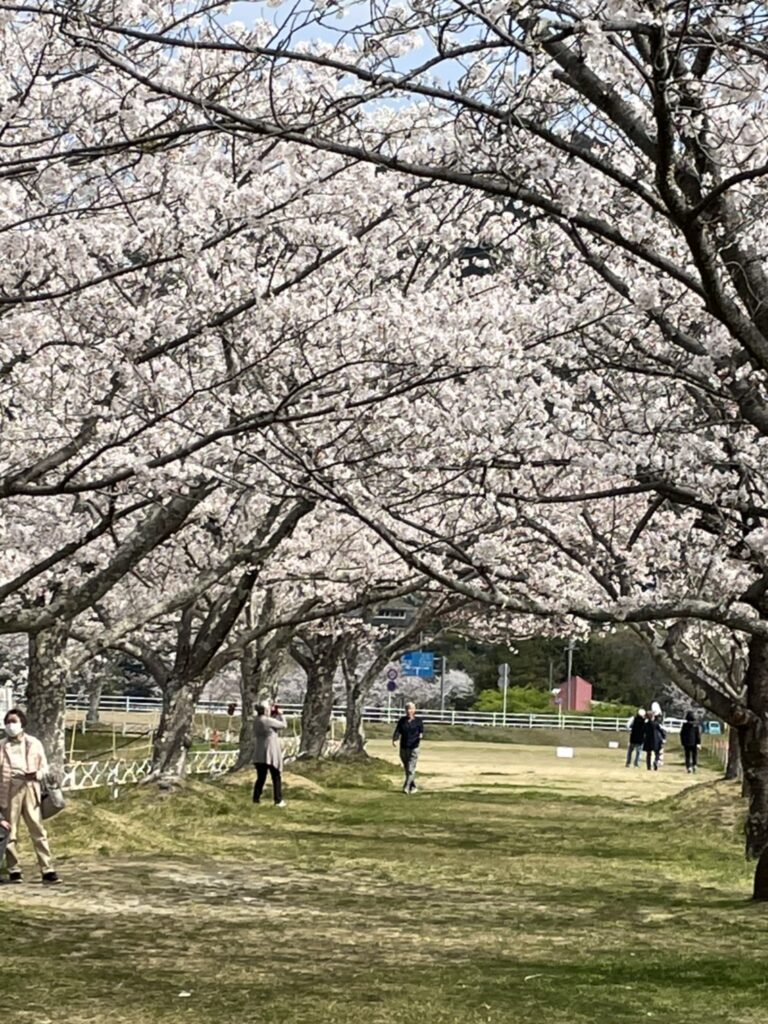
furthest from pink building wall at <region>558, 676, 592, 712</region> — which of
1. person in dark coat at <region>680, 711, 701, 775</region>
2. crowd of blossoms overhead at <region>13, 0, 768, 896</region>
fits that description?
crowd of blossoms overhead at <region>13, 0, 768, 896</region>

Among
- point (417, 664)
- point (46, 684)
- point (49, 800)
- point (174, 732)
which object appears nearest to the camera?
point (49, 800)

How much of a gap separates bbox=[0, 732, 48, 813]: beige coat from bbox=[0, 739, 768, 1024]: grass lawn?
33.1 inches

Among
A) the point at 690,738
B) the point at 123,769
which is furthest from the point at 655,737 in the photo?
the point at 123,769

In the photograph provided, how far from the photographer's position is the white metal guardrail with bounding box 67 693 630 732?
199 feet

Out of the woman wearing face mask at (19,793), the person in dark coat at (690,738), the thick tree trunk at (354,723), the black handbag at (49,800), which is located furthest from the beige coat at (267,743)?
the person in dark coat at (690,738)

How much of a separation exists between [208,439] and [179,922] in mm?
4019

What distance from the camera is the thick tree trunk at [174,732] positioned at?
22000mm

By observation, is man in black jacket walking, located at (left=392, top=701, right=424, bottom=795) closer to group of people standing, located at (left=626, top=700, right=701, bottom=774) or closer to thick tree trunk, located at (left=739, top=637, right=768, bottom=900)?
thick tree trunk, located at (left=739, top=637, right=768, bottom=900)

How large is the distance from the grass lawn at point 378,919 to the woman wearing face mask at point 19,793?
1.31ft

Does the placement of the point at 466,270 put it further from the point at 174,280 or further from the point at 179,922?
the point at 179,922

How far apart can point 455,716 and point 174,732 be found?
4134cm

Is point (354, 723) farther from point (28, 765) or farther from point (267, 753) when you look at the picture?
point (28, 765)

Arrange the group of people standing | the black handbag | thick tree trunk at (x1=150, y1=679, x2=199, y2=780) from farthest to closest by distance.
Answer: the group of people standing < thick tree trunk at (x1=150, y1=679, x2=199, y2=780) < the black handbag

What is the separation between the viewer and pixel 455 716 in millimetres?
62719
